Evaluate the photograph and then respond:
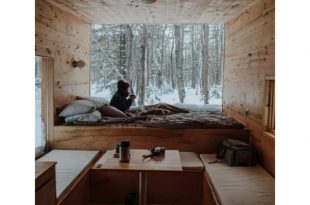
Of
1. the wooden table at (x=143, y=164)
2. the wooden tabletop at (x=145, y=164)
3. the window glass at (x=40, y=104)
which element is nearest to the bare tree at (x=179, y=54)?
the window glass at (x=40, y=104)

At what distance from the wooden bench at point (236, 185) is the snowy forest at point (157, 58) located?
12.3 ft

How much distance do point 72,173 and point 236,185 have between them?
155cm

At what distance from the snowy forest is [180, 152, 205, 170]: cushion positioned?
10.8ft

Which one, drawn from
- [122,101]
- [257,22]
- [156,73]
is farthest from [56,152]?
[156,73]

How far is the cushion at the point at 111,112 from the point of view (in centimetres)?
515

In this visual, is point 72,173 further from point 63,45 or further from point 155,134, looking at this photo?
point 63,45

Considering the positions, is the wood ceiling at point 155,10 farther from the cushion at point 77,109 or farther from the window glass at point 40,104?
the cushion at point 77,109

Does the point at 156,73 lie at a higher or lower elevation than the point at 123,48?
lower

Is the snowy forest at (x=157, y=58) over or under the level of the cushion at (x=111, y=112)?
over

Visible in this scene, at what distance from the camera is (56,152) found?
167 inches

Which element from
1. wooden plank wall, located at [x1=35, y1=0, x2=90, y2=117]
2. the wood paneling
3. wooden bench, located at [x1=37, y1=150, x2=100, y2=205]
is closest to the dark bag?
wooden bench, located at [x1=37, y1=150, x2=100, y2=205]

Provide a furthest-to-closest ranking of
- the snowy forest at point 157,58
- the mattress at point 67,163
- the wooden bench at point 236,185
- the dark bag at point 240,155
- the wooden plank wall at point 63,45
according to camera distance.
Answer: the snowy forest at point 157,58, the wooden plank wall at point 63,45, the dark bag at point 240,155, the mattress at point 67,163, the wooden bench at point 236,185
